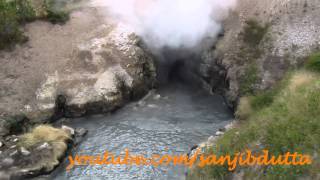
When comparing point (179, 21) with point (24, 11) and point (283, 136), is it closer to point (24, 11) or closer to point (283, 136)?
point (24, 11)

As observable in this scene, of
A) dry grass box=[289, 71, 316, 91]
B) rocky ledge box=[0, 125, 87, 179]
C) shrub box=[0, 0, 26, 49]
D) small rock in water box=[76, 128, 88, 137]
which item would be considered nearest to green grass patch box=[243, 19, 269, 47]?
dry grass box=[289, 71, 316, 91]

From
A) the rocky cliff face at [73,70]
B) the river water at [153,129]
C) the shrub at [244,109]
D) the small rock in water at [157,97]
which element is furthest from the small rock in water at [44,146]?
the shrub at [244,109]

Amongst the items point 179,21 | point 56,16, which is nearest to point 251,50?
point 179,21

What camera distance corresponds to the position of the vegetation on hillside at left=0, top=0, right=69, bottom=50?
31.9 m

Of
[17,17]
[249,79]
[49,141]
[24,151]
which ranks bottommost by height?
[24,151]

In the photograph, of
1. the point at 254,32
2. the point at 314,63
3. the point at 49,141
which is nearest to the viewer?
the point at 49,141

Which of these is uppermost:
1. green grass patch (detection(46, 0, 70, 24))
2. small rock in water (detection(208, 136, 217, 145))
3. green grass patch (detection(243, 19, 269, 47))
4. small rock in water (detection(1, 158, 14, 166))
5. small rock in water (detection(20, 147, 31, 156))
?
green grass patch (detection(46, 0, 70, 24))

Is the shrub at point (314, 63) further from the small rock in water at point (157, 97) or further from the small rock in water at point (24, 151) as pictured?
the small rock in water at point (24, 151)

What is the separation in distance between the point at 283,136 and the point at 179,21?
18.4 metres

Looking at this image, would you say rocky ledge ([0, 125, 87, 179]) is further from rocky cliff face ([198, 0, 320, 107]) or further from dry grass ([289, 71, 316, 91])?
dry grass ([289, 71, 316, 91])

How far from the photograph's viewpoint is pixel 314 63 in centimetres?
2588

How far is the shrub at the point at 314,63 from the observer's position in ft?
83.8

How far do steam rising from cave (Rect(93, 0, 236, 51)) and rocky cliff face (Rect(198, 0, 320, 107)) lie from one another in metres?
1.12

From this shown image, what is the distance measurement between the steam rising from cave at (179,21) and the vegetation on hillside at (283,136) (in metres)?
12.0
